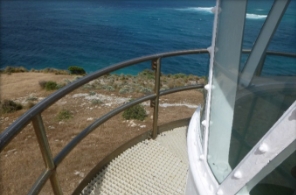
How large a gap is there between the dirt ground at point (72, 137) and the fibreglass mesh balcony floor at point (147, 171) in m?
1.64

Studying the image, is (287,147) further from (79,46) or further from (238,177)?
(79,46)

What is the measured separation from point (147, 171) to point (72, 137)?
375 centimetres

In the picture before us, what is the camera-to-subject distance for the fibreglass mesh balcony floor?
94.8 inches

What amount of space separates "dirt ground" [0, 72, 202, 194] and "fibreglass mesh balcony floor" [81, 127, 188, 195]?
1.64 metres

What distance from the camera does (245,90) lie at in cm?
118

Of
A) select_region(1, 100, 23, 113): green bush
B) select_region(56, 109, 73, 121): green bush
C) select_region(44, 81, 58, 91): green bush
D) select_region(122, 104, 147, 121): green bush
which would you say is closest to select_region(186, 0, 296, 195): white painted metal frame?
select_region(122, 104, 147, 121): green bush

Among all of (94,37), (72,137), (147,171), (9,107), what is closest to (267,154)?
(147,171)

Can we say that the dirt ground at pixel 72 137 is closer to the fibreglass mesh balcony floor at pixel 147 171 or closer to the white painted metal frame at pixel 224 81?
the fibreglass mesh balcony floor at pixel 147 171

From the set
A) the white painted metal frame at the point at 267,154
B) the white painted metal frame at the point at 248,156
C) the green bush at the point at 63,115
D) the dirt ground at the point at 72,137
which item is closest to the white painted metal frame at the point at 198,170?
the white painted metal frame at the point at 248,156

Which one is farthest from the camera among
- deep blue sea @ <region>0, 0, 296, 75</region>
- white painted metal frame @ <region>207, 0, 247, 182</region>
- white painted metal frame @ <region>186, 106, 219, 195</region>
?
deep blue sea @ <region>0, 0, 296, 75</region>

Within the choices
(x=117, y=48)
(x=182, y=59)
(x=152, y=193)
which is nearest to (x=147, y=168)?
(x=152, y=193)

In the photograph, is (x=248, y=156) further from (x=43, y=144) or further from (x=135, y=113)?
(x=135, y=113)

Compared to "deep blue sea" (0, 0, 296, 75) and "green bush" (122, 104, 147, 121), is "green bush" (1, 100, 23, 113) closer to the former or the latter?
"green bush" (122, 104, 147, 121)

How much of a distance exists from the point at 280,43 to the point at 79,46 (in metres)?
49.4
